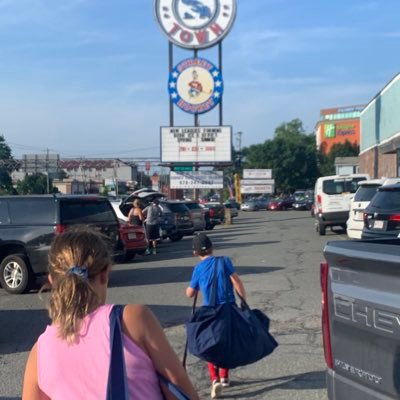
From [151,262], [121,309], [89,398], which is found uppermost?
[121,309]

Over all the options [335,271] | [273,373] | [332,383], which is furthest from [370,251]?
[273,373]

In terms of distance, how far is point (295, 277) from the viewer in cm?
1336

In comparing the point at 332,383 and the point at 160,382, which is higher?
the point at 160,382

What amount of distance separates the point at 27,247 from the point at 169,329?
4.72 m

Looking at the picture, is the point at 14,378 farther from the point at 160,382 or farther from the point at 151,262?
the point at 151,262

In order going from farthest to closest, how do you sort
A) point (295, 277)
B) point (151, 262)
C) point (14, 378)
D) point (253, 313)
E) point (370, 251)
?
1. point (151, 262)
2. point (295, 277)
3. point (14, 378)
4. point (253, 313)
5. point (370, 251)

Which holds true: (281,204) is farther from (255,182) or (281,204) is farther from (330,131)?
(330,131)

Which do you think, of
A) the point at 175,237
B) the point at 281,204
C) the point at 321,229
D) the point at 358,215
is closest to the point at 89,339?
the point at 358,215

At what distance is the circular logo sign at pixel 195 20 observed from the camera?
123 ft

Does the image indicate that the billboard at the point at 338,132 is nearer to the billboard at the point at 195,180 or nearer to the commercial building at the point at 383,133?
the commercial building at the point at 383,133

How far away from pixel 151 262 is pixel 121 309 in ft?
48.9

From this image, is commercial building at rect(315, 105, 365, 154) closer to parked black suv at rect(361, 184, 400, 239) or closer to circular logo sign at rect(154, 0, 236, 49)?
circular logo sign at rect(154, 0, 236, 49)

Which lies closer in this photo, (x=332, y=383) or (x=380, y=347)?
(x=380, y=347)

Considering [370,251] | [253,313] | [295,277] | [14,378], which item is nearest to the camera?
[370,251]
